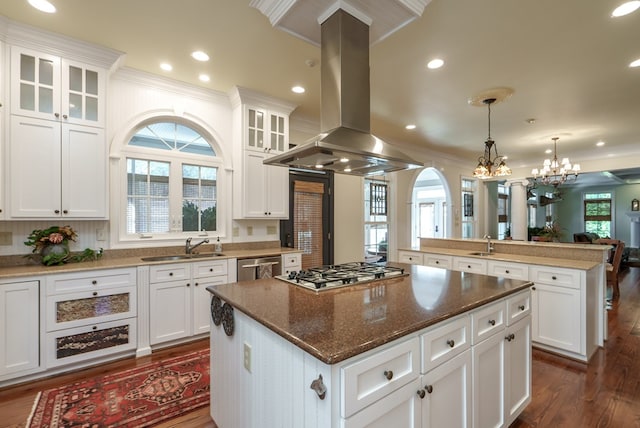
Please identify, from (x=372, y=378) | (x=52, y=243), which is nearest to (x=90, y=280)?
(x=52, y=243)

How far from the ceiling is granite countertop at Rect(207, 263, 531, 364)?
1732mm

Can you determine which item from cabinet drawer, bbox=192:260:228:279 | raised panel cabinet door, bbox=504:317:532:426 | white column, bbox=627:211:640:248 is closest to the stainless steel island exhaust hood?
raised panel cabinet door, bbox=504:317:532:426

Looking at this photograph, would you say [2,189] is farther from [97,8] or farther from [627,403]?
[627,403]

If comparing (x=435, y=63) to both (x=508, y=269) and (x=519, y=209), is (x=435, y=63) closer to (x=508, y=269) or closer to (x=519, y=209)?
(x=508, y=269)

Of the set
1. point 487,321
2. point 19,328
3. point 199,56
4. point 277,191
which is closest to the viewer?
point 487,321

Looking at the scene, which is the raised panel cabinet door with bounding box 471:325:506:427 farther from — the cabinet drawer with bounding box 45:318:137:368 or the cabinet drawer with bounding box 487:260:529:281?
the cabinet drawer with bounding box 45:318:137:368

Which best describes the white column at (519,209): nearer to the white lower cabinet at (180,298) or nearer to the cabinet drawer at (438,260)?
the cabinet drawer at (438,260)

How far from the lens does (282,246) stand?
4.31 m

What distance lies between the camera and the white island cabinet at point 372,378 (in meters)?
1.02

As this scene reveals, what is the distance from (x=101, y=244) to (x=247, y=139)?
1.93 m

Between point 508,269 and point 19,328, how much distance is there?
4.49 m

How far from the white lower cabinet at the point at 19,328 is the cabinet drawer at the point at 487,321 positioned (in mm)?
3158

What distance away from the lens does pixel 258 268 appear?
349 centimetres

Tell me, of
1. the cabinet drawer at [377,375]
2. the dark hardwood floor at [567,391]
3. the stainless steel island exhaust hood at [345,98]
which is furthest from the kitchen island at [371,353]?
the stainless steel island exhaust hood at [345,98]
